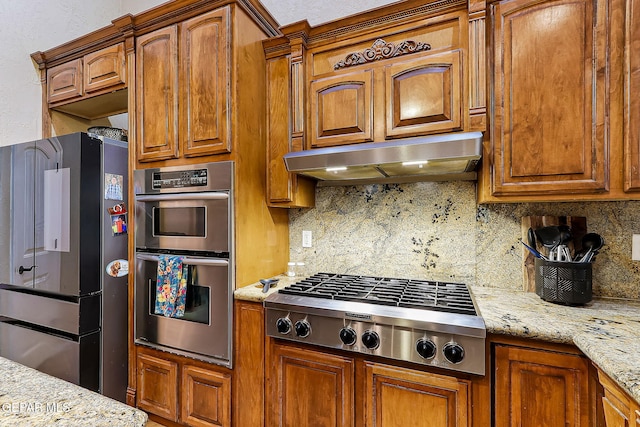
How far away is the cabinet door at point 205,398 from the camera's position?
5.54ft

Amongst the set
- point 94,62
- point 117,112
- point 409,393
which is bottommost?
point 409,393

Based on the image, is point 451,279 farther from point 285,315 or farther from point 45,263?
point 45,263

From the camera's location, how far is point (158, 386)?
1887 millimetres

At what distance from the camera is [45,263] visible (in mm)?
1970

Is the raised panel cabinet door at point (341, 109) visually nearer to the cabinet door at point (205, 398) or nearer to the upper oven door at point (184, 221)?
the upper oven door at point (184, 221)

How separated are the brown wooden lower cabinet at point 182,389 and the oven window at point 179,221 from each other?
30.0 inches

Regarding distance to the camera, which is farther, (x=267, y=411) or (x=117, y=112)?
(x=117, y=112)

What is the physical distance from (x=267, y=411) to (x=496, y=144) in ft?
5.96

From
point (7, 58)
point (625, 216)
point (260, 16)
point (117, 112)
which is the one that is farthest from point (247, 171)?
point (7, 58)

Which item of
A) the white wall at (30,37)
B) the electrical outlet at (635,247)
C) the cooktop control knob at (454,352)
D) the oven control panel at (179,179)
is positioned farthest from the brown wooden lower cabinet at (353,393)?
the white wall at (30,37)

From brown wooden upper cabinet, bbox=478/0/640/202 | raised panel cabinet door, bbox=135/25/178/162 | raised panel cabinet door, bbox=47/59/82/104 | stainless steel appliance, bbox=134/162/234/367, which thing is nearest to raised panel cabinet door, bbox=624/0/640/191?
brown wooden upper cabinet, bbox=478/0/640/202

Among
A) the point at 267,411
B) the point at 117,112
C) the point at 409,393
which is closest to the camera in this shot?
the point at 409,393

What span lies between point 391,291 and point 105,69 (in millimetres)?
2486

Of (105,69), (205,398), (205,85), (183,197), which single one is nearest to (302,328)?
(205,398)
